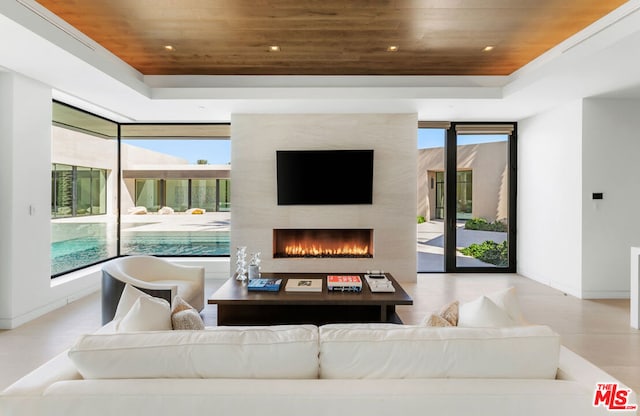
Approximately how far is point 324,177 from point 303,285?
102 inches

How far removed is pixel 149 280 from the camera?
4.33 m

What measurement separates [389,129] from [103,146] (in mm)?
4826

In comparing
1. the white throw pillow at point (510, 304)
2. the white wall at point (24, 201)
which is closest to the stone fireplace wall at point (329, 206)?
the white wall at point (24, 201)

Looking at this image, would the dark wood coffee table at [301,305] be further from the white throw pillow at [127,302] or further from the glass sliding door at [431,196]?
the glass sliding door at [431,196]

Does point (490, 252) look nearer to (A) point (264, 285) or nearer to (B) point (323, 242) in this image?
(B) point (323, 242)

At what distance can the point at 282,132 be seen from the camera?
612 cm

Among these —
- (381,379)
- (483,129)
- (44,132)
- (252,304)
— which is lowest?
(252,304)

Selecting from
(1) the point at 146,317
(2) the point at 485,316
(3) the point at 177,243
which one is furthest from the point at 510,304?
(3) the point at 177,243

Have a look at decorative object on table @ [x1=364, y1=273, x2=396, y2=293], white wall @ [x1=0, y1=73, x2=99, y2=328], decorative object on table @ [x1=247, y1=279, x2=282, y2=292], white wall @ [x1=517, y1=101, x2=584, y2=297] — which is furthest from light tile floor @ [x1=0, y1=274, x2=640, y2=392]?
decorative object on table @ [x1=247, y1=279, x2=282, y2=292]

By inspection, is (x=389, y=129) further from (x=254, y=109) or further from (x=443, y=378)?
(x=443, y=378)

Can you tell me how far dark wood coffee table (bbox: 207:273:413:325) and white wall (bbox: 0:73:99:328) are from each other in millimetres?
2311

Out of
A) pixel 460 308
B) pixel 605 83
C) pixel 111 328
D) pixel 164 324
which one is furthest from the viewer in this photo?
pixel 605 83

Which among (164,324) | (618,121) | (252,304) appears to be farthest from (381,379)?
(618,121)

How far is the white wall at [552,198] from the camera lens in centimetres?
539
